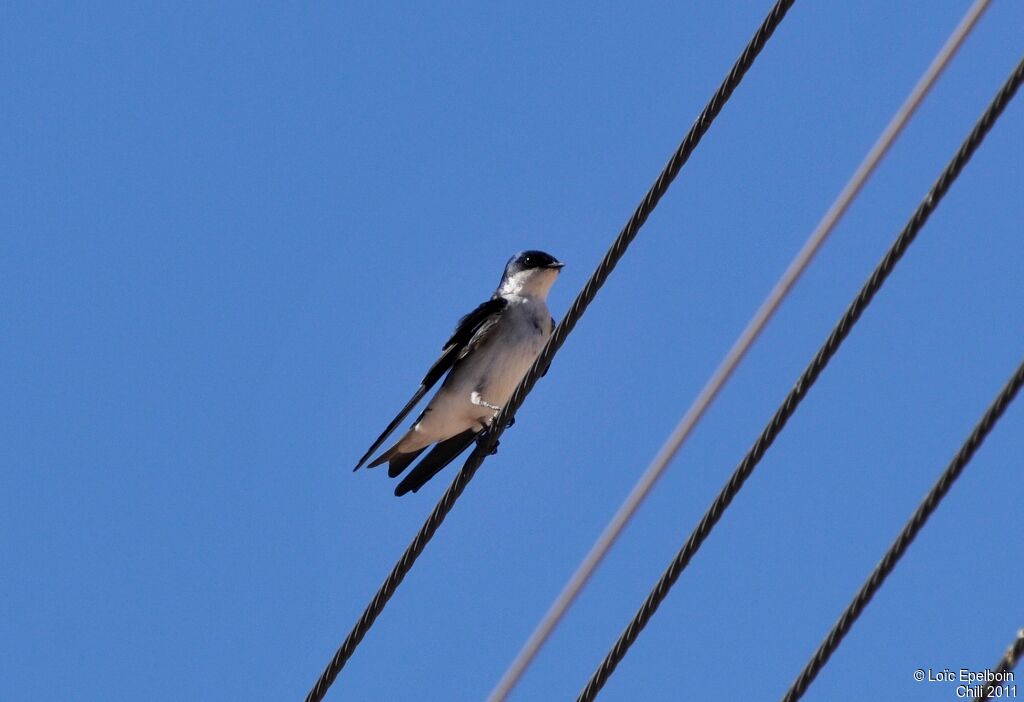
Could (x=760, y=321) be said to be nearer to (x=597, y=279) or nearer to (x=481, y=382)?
(x=597, y=279)

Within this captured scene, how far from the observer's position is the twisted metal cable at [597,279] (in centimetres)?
448

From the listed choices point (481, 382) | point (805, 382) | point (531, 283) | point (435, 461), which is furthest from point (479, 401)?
point (805, 382)

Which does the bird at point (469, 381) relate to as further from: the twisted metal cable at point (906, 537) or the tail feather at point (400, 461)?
the twisted metal cable at point (906, 537)

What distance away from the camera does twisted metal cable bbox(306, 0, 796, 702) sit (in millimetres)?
4477

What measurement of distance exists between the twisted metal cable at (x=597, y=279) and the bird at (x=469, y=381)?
13.1 feet

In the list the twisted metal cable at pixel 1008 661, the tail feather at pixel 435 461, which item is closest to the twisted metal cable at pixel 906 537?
the twisted metal cable at pixel 1008 661

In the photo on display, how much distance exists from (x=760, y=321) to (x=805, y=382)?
26 centimetres

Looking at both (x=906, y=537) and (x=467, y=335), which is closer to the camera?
(x=906, y=537)

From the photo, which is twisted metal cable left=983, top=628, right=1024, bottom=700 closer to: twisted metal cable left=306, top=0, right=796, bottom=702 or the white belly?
twisted metal cable left=306, top=0, right=796, bottom=702

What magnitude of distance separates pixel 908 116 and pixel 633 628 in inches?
53.7

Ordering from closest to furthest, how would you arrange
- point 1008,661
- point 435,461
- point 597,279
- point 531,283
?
point 1008,661 < point 597,279 < point 435,461 < point 531,283

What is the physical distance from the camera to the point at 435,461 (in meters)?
9.02

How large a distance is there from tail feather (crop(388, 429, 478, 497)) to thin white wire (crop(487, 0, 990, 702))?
4.77 metres

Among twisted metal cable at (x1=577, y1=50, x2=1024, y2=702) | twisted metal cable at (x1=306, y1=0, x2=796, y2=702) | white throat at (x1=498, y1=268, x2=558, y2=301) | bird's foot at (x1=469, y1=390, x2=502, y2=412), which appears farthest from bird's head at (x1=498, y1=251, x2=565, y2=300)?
twisted metal cable at (x1=577, y1=50, x2=1024, y2=702)
